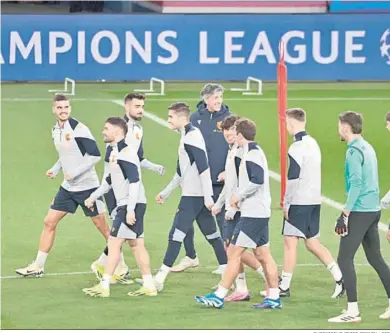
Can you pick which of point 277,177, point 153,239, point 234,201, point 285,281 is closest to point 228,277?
point 234,201

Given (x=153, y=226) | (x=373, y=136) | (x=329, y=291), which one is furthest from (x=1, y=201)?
(x=373, y=136)

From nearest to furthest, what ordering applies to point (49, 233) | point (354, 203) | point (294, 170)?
point (354, 203), point (294, 170), point (49, 233)

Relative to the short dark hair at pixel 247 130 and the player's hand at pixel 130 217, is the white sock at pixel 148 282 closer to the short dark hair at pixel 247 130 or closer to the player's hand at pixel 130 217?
the player's hand at pixel 130 217

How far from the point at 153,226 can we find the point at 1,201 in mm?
2764

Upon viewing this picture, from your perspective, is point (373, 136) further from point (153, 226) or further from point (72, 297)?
point (72, 297)

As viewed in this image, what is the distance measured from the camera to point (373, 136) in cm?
2583

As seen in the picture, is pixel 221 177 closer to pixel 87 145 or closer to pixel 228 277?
pixel 87 145

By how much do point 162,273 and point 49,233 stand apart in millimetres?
1662

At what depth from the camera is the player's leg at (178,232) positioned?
49.1 ft

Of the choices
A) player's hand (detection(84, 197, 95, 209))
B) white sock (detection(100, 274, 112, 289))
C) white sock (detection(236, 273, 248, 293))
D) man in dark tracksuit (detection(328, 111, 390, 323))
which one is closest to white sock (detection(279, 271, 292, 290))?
white sock (detection(236, 273, 248, 293))

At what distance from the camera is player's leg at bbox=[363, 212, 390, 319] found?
44.7 ft

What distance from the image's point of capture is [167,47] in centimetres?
3262

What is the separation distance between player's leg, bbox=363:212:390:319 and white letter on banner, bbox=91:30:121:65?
19.5 metres

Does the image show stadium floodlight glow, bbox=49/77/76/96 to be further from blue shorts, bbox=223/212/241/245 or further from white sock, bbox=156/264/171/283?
blue shorts, bbox=223/212/241/245
